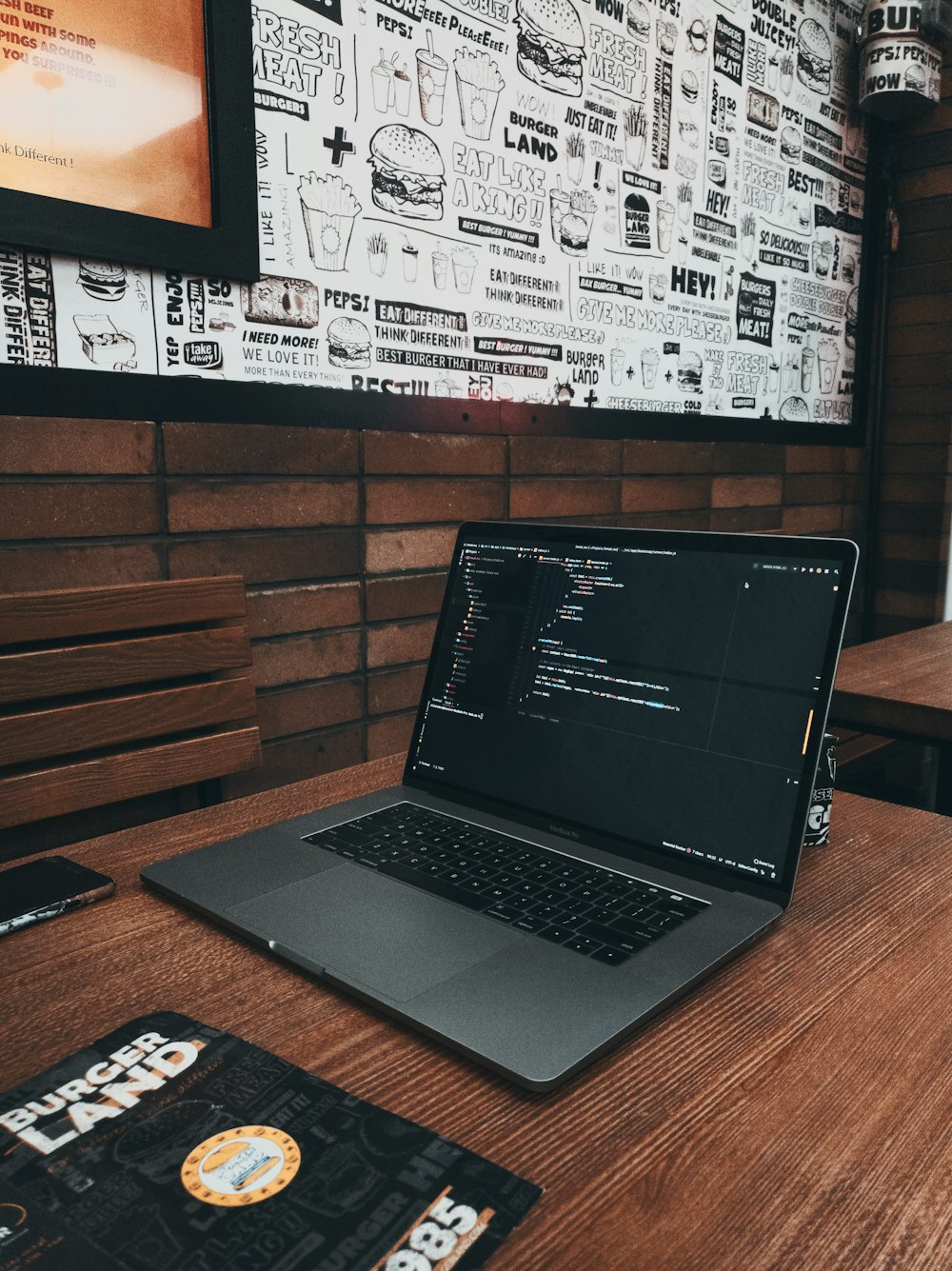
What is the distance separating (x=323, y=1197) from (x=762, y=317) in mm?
2816

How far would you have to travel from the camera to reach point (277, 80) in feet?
5.31

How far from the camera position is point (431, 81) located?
1.87m

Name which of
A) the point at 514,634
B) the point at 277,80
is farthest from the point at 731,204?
the point at 514,634

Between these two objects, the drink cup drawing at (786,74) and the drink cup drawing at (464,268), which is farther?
the drink cup drawing at (786,74)

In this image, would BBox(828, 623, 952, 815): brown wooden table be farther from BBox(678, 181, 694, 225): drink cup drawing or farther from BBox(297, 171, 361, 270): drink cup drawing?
BBox(678, 181, 694, 225): drink cup drawing

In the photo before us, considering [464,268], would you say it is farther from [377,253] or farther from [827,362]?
[827,362]

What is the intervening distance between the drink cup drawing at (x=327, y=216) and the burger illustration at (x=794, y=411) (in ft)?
5.39

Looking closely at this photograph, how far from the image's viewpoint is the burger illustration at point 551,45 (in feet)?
6.69

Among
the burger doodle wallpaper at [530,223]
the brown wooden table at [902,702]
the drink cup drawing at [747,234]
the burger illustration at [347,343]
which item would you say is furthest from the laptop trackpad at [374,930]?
the drink cup drawing at [747,234]

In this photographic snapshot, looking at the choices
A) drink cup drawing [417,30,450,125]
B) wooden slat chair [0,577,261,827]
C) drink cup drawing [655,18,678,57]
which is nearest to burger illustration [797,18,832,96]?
drink cup drawing [655,18,678,57]

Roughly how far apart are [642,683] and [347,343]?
121 centimetres

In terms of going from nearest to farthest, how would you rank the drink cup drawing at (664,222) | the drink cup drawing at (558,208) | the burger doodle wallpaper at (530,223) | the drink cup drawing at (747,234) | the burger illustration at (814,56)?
the burger doodle wallpaper at (530,223), the drink cup drawing at (558,208), the drink cup drawing at (664,222), the drink cup drawing at (747,234), the burger illustration at (814,56)

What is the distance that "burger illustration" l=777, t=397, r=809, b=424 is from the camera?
9.64 ft

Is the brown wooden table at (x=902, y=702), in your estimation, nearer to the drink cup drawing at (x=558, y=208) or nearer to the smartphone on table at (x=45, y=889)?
the smartphone on table at (x=45, y=889)
